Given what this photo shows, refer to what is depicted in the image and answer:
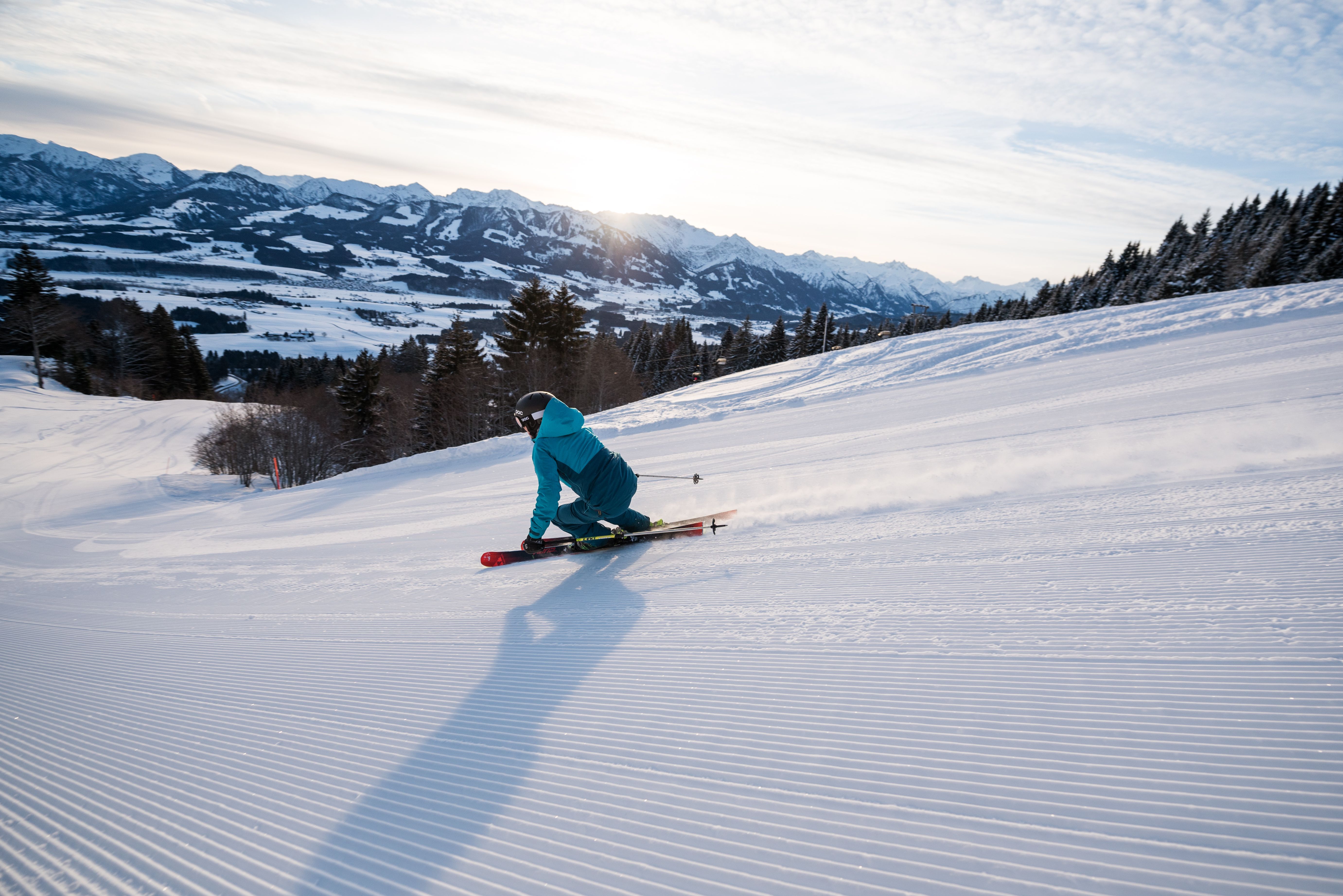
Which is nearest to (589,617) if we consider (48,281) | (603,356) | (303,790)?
(303,790)

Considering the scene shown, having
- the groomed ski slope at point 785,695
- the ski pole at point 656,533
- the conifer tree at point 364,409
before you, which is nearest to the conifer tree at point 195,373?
the conifer tree at point 364,409

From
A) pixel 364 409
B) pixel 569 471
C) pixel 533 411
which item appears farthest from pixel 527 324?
pixel 569 471

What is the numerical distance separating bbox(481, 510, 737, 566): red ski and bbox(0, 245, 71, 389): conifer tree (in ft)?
182

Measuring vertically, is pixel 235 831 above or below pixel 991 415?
below

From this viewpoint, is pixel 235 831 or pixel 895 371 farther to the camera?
pixel 895 371

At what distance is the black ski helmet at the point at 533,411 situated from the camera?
5.86 metres

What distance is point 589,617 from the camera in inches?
199

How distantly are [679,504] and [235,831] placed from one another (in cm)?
634

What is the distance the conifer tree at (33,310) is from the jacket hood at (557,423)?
2233 inches

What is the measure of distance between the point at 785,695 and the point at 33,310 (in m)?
67.0

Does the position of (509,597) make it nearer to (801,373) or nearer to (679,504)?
(679,504)

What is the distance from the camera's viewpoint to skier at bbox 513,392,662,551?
5.86m

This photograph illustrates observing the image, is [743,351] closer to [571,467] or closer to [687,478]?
[687,478]

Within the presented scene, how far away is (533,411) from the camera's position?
590cm
